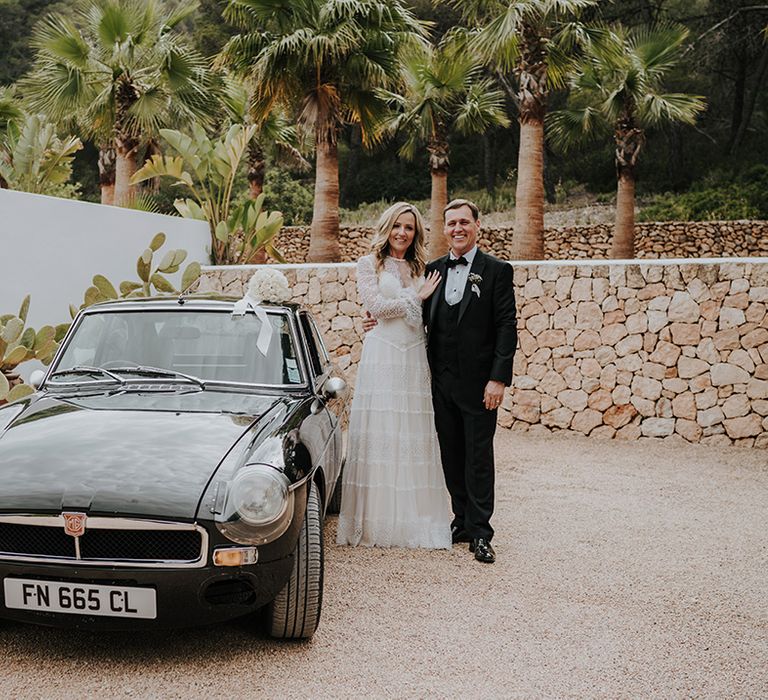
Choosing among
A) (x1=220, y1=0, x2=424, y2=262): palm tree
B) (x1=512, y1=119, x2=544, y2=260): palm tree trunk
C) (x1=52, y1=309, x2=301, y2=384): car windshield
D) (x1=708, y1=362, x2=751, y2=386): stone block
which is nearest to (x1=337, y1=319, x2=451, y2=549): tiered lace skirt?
(x1=52, y1=309, x2=301, y2=384): car windshield

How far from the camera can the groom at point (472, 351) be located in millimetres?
4723

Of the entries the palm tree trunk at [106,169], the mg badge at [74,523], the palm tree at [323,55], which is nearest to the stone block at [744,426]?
the palm tree at [323,55]

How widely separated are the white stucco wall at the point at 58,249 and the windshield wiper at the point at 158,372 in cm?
450

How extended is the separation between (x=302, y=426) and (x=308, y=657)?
40.9 inches

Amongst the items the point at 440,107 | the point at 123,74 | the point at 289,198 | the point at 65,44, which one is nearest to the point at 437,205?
the point at 440,107

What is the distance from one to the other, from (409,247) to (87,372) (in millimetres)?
2180

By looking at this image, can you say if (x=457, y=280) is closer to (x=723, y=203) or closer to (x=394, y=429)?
(x=394, y=429)

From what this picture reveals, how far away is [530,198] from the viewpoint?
13086 mm

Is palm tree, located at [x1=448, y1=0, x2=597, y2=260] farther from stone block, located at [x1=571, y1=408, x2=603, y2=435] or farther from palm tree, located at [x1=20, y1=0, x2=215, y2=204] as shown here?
palm tree, located at [x1=20, y1=0, x2=215, y2=204]

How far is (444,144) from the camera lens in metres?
17.1

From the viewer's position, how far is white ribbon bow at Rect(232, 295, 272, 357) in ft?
13.7

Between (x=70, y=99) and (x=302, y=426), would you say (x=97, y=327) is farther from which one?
(x=70, y=99)

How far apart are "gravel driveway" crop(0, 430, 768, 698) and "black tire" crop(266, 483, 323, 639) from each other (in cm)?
11

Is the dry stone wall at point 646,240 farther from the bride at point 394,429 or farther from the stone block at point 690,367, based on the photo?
the bride at point 394,429
